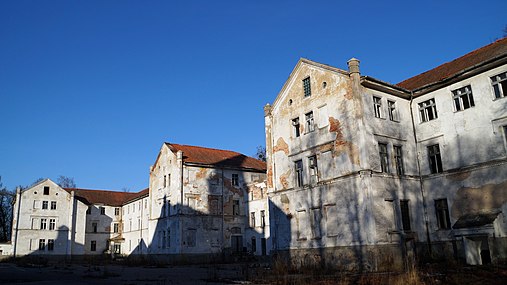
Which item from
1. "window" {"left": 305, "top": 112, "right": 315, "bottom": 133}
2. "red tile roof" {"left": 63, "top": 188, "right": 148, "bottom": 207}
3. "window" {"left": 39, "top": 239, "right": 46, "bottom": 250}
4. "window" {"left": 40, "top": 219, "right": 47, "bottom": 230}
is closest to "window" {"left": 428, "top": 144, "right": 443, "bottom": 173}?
"window" {"left": 305, "top": 112, "right": 315, "bottom": 133}

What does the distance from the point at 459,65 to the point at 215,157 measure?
2654cm

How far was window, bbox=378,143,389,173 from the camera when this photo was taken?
2280 cm

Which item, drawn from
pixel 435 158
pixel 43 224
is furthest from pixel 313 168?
pixel 43 224

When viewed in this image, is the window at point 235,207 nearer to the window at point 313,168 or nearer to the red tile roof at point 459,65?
the window at point 313,168

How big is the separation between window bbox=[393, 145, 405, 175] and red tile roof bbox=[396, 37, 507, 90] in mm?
4168

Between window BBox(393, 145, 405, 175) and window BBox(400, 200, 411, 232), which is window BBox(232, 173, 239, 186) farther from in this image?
window BBox(400, 200, 411, 232)

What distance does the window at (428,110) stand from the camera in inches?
942

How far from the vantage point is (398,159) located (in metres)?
23.7

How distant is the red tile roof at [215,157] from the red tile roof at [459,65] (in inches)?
827

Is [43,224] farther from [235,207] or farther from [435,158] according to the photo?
[435,158]

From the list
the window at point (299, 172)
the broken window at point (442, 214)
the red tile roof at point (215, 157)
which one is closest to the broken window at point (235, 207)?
the red tile roof at point (215, 157)

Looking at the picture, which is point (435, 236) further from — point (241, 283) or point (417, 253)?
point (241, 283)

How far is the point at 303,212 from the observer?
25172 millimetres

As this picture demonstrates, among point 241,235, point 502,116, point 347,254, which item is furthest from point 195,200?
point 502,116
